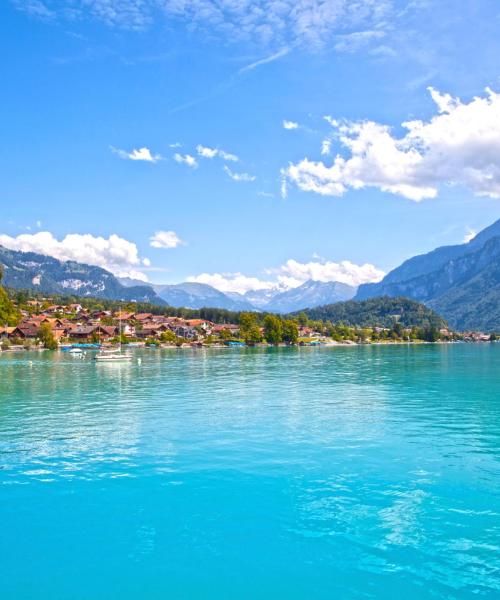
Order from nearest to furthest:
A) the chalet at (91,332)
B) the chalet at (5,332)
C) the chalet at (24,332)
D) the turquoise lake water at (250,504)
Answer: the turquoise lake water at (250,504) < the chalet at (5,332) < the chalet at (24,332) < the chalet at (91,332)

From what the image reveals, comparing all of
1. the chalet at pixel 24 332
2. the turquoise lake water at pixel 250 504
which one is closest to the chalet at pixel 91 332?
the chalet at pixel 24 332

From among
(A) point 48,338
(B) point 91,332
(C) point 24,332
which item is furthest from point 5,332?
(B) point 91,332

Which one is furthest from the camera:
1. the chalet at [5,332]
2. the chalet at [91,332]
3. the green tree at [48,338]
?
the chalet at [91,332]

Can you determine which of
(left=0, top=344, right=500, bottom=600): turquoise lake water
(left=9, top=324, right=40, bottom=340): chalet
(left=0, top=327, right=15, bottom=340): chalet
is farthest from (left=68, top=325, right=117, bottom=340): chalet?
(left=0, top=344, right=500, bottom=600): turquoise lake water

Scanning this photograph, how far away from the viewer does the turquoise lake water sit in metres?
13.9

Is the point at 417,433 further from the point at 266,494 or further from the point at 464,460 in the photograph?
the point at 266,494

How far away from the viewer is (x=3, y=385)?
2334 inches

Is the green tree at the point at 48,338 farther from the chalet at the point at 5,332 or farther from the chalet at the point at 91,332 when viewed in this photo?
the chalet at the point at 91,332

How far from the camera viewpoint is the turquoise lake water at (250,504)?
13.9 metres

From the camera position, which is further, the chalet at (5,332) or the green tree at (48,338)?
the chalet at (5,332)

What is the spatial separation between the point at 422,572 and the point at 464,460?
12.4 m

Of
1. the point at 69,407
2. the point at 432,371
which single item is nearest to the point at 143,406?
the point at 69,407

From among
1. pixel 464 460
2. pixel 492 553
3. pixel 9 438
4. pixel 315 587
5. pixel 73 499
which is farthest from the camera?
pixel 9 438

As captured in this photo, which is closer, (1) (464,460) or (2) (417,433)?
(1) (464,460)
